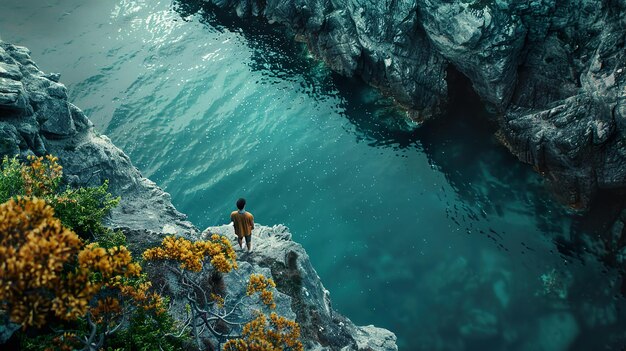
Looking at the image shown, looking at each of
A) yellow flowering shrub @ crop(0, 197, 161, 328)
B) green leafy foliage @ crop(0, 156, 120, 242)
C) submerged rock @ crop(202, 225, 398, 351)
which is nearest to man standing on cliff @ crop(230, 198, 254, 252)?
submerged rock @ crop(202, 225, 398, 351)

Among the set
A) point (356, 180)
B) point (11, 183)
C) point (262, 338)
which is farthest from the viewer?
point (356, 180)

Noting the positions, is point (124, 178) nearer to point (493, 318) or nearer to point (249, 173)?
point (249, 173)

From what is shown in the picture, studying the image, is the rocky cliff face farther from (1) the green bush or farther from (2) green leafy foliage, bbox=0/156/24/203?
(2) green leafy foliage, bbox=0/156/24/203

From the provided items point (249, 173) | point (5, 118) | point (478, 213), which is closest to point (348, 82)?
point (249, 173)

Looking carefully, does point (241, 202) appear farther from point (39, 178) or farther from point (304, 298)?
point (39, 178)

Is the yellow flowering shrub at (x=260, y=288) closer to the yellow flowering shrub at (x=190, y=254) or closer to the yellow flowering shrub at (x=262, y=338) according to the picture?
the yellow flowering shrub at (x=262, y=338)

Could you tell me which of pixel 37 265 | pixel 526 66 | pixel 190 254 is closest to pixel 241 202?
pixel 190 254
